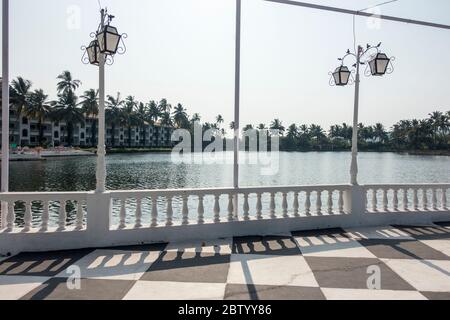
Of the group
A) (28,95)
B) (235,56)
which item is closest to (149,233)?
(235,56)

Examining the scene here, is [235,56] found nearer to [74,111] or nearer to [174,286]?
[174,286]

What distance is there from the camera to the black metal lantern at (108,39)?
599 cm

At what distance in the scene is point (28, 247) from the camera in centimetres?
607

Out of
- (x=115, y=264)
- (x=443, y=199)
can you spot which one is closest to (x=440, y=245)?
(x=443, y=199)

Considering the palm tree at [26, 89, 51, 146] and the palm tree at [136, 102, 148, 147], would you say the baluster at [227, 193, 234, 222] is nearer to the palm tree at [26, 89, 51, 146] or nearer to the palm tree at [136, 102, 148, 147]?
the palm tree at [26, 89, 51, 146]

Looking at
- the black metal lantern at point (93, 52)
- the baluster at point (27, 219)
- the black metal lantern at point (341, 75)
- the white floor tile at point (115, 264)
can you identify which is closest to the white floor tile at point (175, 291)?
the white floor tile at point (115, 264)

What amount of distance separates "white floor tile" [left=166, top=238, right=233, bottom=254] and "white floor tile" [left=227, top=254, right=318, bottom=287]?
448mm

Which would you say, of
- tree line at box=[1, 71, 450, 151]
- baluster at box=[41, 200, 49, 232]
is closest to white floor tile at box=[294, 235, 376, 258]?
baluster at box=[41, 200, 49, 232]

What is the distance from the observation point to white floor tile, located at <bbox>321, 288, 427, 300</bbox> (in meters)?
4.31

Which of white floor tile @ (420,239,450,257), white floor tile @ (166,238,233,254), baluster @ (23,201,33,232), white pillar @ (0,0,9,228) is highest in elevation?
white pillar @ (0,0,9,228)

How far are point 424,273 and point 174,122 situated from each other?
127 m

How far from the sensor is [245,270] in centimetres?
522
